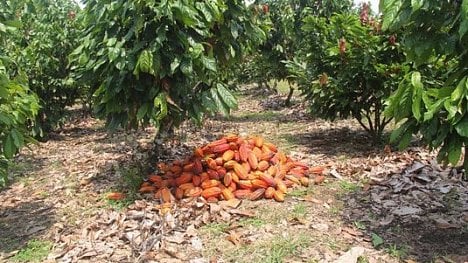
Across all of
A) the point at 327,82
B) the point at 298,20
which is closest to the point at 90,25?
the point at 327,82

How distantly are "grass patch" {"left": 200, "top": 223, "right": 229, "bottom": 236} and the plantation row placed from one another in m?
1.05

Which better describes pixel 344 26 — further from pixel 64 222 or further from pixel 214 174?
pixel 64 222

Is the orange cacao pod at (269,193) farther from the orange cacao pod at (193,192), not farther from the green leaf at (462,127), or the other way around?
the green leaf at (462,127)

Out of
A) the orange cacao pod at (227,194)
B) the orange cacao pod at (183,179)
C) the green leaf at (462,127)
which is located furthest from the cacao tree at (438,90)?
the orange cacao pod at (183,179)

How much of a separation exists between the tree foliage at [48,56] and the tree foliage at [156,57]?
11.4 feet

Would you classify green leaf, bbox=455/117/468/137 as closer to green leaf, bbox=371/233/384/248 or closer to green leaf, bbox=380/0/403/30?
green leaf, bbox=380/0/403/30

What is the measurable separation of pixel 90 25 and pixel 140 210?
1993 mm

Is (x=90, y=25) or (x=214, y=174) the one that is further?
(x=90, y=25)

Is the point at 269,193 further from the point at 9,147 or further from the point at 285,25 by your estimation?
the point at 285,25

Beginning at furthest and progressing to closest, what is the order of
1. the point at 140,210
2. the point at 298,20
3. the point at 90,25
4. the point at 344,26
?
the point at 298,20, the point at 344,26, the point at 90,25, the point at 140,210

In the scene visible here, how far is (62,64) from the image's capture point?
8211 mm

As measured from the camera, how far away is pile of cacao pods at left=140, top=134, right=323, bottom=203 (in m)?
4.20

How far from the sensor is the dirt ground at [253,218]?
3.31 metres

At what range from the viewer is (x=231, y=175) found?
14.2 feet
